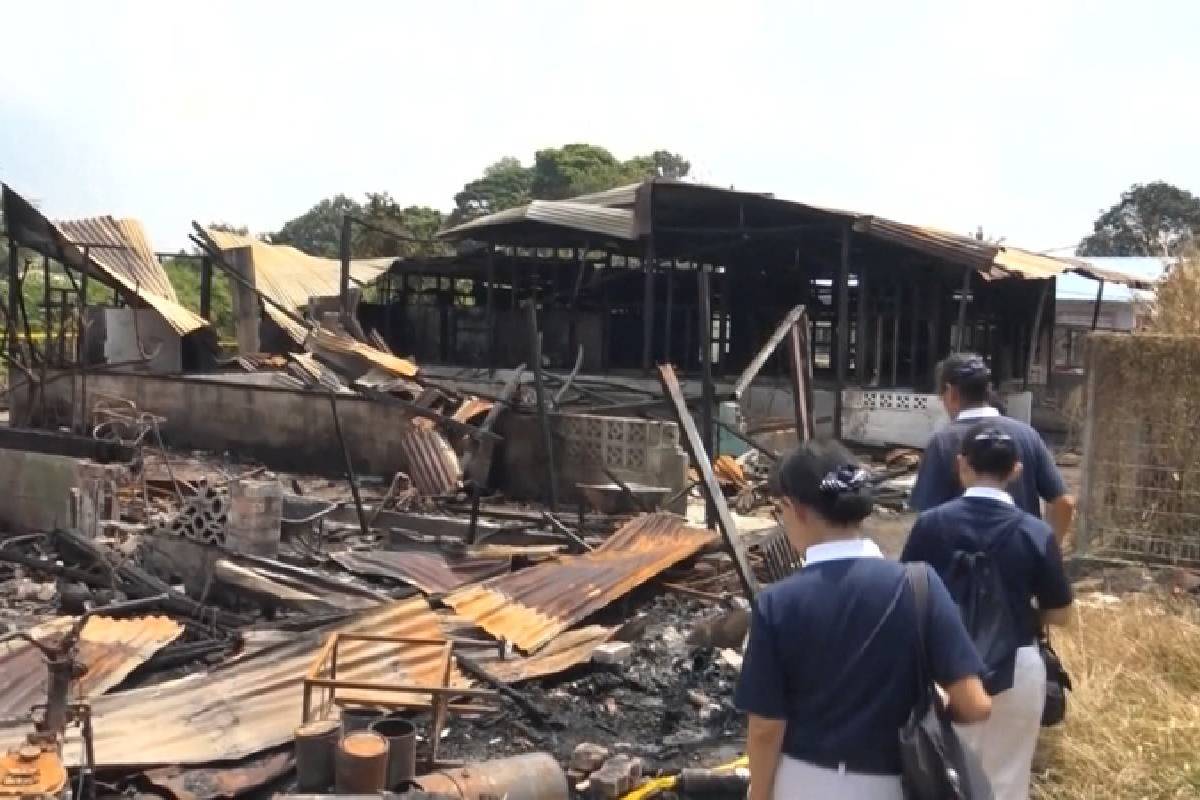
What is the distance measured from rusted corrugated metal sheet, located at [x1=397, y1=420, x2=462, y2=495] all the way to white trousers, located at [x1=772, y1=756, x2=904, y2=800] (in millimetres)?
10924

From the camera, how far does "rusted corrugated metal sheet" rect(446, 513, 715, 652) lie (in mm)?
7160

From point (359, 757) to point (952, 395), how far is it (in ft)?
8.78

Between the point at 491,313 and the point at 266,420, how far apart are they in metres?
7.42

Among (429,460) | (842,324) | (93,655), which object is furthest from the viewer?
(842,324)

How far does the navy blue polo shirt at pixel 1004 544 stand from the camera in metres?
3.66

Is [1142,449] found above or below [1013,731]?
above

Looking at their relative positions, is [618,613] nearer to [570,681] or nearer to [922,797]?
[570,681]

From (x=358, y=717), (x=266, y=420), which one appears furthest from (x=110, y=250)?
(x=358, y=717)

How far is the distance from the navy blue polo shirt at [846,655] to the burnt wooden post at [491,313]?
751 inches

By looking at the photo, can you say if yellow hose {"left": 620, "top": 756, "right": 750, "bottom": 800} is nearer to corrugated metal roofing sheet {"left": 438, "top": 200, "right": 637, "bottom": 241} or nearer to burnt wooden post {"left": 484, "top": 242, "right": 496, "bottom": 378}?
corrugated metal roofing sheet {"left": 438, "top": 200, "right": 637, "bottom": 241}

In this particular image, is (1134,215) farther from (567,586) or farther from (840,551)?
(840,551)

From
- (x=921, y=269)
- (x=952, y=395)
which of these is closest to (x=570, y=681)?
(x=952, y=395)

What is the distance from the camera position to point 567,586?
7770 mm

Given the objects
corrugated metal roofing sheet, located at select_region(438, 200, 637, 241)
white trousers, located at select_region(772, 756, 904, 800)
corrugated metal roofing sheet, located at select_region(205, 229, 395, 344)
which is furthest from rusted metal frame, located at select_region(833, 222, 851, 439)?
white trousers, located at select_region(772, 756, 904, 800)
